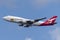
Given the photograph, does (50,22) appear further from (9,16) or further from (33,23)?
(9,16)

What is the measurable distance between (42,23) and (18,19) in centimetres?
1461

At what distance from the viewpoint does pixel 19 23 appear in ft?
524

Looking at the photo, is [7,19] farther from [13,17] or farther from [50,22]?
[50,22]

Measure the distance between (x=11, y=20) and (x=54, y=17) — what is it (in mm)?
25994

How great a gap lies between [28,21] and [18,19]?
5861 millimetres

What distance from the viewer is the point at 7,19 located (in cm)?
16275

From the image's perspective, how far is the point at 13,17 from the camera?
162 metres

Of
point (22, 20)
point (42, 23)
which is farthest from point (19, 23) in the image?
point (42, 23)

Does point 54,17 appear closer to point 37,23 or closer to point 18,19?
point 37,23

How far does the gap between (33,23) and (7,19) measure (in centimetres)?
1479

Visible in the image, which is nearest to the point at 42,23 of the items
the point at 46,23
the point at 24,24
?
the point at 46,23

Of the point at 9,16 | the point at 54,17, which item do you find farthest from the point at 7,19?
the point at 54,17

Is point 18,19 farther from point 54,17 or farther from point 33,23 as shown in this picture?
point 54,17

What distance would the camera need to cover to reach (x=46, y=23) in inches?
6506
